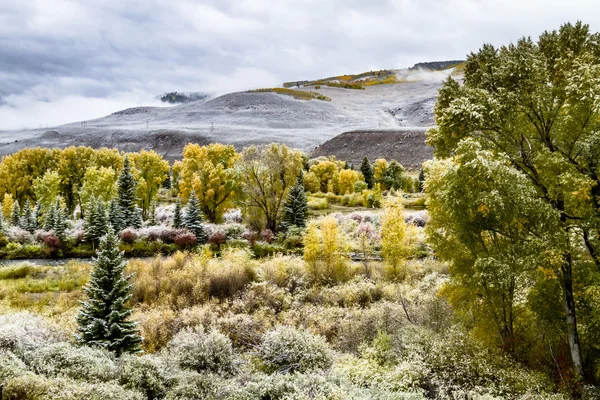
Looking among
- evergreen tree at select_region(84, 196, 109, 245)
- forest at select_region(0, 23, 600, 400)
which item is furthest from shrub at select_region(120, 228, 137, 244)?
forest at select_region(0, 23, 600, 400)

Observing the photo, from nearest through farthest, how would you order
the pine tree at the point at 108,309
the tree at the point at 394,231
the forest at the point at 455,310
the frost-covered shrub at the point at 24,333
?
1. the forest at the point at 455,310
2. the frost-covered shrub at the point at 24,333
3. the pine tree at the point at 108,309
4. the tree at the point at 394,231

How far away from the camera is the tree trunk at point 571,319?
13.1m

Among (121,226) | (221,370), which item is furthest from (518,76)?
(121,226)

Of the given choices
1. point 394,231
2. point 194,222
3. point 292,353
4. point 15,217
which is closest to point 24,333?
point 292,353

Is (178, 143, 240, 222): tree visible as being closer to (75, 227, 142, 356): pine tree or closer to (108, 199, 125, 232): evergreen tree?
(108, 199, 125, 232): evergreen tree

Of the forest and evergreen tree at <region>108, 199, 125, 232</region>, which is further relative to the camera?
evergreen tree at <region>108, 199, 125, 232</region>

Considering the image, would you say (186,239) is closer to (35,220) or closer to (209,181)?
(209,181)

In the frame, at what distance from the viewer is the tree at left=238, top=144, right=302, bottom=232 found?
39.9m

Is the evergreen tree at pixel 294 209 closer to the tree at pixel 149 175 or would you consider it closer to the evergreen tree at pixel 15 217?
the tree at pixel 149 175

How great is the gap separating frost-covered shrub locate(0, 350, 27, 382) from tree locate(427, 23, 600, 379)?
13593 mm

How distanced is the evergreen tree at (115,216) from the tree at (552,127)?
34.9 metres

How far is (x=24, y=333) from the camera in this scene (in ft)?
46.2

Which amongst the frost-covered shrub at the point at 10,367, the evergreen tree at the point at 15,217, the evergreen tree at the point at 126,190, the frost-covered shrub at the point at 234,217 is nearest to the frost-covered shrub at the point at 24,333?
the frost-covered shrub at the point at 10,367

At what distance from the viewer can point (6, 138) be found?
186 metres
